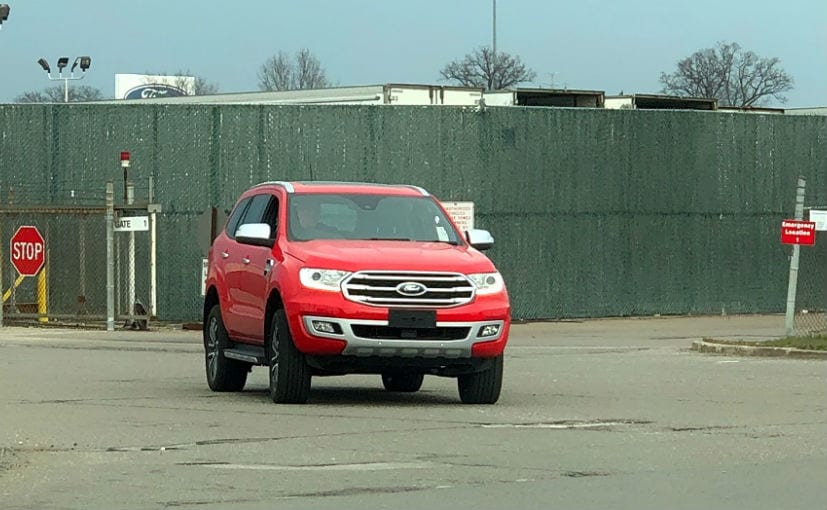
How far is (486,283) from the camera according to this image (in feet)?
47.3

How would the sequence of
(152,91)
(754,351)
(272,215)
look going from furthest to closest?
(152,91) → (754,351) → (272,215)

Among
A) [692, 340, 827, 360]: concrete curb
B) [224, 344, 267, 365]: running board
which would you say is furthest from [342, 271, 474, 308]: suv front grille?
[692, 340, 827, 360]: concrete curb

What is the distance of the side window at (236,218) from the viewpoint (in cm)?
1673

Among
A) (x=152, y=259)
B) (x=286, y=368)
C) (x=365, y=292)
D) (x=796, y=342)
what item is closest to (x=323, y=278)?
(x=365, y=292)

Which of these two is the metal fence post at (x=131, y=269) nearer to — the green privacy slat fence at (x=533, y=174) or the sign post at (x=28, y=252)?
the green privacy slat fence at (x=533, y=174)

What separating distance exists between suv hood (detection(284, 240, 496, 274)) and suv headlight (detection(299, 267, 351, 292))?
0.04 meters

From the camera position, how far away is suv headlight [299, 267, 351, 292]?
553 inches

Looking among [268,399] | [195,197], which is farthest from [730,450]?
[195,197]

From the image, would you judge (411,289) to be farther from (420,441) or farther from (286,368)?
(420,441)

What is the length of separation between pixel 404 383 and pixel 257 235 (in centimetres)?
253

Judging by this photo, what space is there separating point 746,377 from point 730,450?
7191mm

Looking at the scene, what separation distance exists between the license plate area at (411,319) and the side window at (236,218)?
10.2ft

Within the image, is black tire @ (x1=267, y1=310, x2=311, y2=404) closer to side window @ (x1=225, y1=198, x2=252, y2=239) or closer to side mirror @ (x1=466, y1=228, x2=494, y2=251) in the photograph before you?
side mirror @ (x1=466, y1=228, x2=494, y2=251)

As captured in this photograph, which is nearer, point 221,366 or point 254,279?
point 254,279
